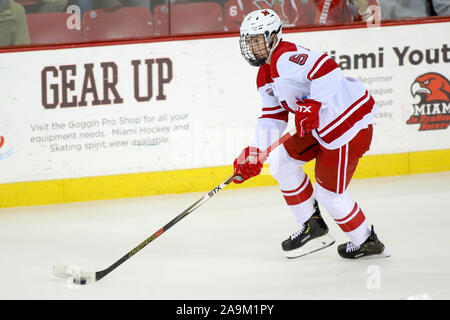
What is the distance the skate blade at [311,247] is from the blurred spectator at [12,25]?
2052 millimetres

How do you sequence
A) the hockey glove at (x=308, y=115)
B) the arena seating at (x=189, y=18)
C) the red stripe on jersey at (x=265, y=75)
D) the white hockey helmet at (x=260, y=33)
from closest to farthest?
the hockey glove at (x=308, y=115)
the white hockey helmet at (x=260, y=33)
the red stripe on jersey at (x=265, y=75)
the arena seating at (x=189, y=18)

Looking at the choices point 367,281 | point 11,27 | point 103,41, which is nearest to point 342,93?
point 367,281

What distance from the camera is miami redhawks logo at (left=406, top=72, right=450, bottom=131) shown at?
17.7ft

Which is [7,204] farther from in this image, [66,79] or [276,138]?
[276,138]

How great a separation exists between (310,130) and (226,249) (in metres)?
0.88

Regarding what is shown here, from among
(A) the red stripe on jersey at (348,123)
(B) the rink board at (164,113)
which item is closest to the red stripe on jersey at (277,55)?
(A) the red stripe on jersey at (348,123)

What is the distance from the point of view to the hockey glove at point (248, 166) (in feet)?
11.8

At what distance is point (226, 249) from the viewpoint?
4031 mm

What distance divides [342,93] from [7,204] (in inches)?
87.0

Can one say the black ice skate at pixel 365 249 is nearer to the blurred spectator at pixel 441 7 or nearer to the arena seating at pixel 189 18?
the arena seating at pixel 189 18

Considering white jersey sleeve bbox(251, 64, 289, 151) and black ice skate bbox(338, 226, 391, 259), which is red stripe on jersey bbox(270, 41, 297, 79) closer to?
white jersey sleeve bbox(251, 64, 289, 151)

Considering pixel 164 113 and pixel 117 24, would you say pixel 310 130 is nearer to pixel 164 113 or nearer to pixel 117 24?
pixel 164 113

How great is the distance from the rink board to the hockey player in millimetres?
1380
